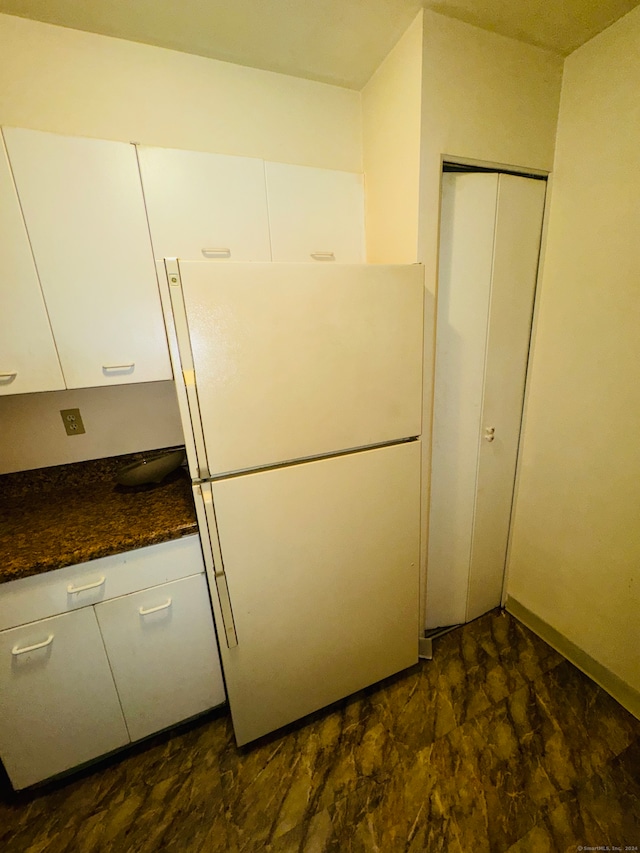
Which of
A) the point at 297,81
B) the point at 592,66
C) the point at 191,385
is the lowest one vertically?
the point at 191,385

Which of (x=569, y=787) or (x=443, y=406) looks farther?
(x=443, y=406)

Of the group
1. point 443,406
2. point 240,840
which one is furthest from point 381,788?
point 443,406

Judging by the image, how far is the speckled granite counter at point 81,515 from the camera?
1026 mm

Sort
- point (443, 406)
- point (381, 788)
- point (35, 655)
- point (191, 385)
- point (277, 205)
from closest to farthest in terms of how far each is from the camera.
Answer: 1. point (191, 385)
2. point (35, 655)
3. point (381, 788)
4. point (277, 205)
5. point (443, 406)

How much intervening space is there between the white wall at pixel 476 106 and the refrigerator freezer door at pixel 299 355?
25 cm

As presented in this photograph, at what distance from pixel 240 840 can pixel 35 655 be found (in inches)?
34.1

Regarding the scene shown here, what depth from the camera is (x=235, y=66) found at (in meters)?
1.21

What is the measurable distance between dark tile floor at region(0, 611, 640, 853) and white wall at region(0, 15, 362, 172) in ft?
7.45

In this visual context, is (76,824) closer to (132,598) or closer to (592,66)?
(132,598)

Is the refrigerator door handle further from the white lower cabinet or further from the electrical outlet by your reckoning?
the electrical outlet

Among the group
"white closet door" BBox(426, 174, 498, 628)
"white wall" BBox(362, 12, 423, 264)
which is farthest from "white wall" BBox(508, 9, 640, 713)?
"white wall" BBox(362, 12, 423, 264)

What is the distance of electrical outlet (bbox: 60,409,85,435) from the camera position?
4.73ft

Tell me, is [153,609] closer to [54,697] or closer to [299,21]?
[54,697]

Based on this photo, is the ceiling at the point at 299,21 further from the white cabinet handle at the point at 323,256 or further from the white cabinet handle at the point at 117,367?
the white cabinet handle at the point at 117,367
